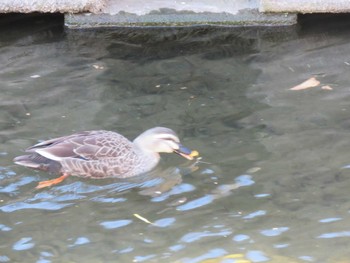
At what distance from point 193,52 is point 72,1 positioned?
1.83 metres

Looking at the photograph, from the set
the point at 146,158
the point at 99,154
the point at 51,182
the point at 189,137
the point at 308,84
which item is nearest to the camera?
the point at 51,182

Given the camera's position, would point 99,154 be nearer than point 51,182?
No

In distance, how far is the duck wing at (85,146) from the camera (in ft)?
23.8

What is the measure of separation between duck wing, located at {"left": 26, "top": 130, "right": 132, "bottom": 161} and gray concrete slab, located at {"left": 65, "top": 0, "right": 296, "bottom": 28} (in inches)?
145

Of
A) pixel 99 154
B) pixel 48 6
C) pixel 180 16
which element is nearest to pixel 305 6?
pixel 180 16

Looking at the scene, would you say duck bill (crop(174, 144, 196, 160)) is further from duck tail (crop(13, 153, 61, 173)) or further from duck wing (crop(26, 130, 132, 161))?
duck tail (crop(13, 153, 61, 173))

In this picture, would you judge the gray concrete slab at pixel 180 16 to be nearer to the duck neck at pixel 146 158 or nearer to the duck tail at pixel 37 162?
the duck neck at pixel 146 158

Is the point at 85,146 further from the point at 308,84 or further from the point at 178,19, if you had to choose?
the point at 178,19

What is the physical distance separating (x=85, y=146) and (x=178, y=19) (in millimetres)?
3949

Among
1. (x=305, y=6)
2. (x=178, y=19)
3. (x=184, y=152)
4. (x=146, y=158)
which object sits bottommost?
(x=146, y=158)

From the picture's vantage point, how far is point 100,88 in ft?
29.7

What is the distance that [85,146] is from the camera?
7348 mm

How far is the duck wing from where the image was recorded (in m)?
7.25

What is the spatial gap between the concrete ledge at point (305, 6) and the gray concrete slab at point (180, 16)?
15 centimetres
